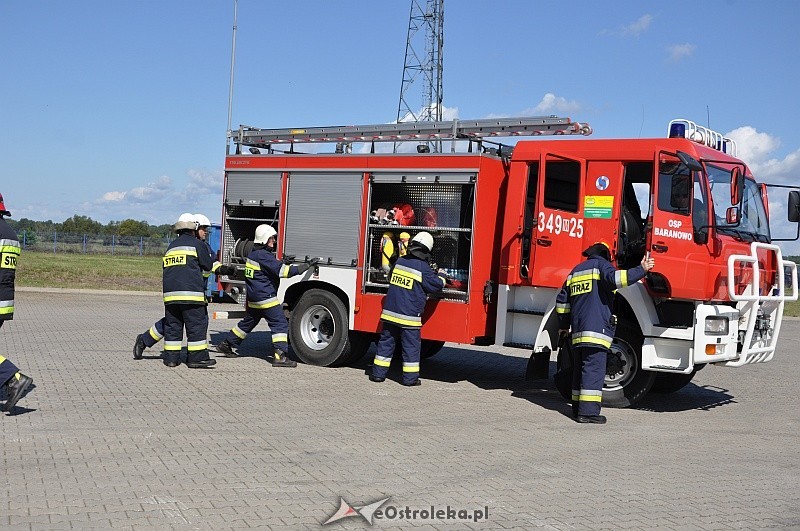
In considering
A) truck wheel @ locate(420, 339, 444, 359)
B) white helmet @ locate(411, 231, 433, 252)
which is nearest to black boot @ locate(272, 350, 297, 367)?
truck wheel @ locate(420, 339, 444, 359)

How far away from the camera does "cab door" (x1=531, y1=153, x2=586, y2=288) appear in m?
9.81

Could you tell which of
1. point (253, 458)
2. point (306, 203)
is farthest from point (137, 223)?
point (253, 458)

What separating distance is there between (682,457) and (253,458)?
11.6 ft

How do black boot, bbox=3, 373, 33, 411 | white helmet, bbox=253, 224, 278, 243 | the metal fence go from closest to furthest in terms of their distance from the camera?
black boot, bbox=3, 373, 33, 411 → white helmet, bbox=253, 224, 278, 243 → the metal fence

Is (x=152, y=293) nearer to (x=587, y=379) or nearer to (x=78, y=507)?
(x=587, y=379)

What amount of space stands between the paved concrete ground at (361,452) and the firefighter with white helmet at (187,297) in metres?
0.27

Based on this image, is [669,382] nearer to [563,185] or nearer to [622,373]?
[622,373]

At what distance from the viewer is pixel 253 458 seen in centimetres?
669

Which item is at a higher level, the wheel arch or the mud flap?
the wheel arch

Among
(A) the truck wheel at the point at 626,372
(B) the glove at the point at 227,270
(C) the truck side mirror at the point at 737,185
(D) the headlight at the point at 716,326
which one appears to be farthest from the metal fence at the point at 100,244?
(D) the headlight at the point at 716,326

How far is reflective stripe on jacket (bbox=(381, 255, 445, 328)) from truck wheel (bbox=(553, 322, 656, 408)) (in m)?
1.73

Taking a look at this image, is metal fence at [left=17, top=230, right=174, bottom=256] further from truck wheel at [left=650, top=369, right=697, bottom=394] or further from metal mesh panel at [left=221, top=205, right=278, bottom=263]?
truck wheel at [left=650, top=369, right=697, bottom=394]

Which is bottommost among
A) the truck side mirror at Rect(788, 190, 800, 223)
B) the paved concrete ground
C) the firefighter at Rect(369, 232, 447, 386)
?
the paved concrete ground

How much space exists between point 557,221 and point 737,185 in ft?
6.26
